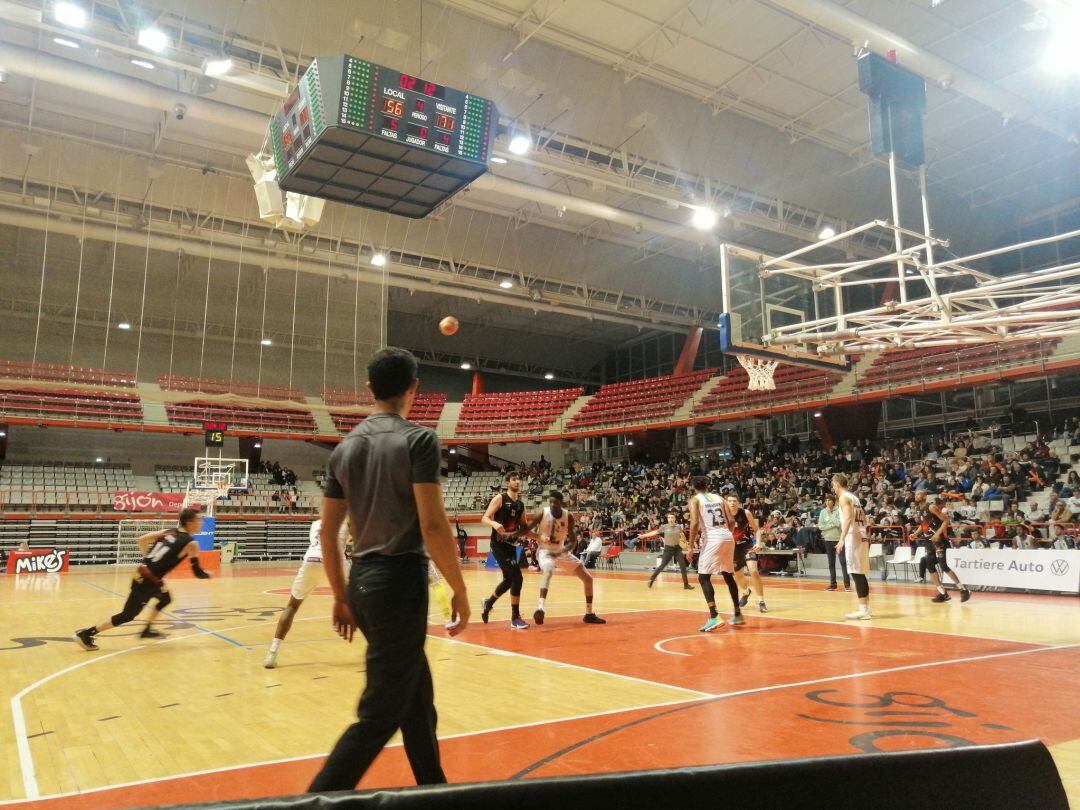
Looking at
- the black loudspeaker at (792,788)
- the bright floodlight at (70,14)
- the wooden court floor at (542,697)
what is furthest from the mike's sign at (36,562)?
the black loudspeaker at (792,788)

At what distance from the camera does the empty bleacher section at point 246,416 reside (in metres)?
28.8

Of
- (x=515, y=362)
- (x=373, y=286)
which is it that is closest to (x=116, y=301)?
(x=373, y=286)

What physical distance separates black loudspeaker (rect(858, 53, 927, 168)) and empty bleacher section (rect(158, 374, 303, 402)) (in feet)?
73.8

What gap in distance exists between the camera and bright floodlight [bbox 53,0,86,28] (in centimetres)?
1323

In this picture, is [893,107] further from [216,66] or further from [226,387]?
[226,387]

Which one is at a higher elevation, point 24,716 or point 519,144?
point 519,144

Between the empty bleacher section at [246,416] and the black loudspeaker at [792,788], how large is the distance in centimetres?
2944

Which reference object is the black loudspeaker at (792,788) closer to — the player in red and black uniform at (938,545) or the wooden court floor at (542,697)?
the wooden court floor at (542,697)

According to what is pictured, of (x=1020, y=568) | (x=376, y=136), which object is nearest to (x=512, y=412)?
(x=1020, y=568)

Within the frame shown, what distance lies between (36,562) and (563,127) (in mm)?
18499

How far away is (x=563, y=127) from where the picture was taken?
63.1ft

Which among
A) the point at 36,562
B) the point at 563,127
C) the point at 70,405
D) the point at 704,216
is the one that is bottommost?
the point at 36,562

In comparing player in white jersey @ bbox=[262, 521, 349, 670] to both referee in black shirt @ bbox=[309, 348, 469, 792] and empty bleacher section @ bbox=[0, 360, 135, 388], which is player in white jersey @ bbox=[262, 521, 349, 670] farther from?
empty bleacher section @ bbox=[0, 360, 135, 388]

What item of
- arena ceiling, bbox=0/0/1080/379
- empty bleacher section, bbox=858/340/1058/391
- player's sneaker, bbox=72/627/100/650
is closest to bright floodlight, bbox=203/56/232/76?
arena ceiling, bbox=0/0/1080/379
